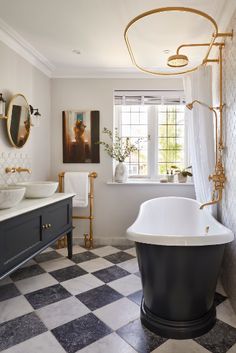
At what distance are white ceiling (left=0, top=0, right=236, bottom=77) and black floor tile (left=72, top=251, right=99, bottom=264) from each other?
7.70 ft

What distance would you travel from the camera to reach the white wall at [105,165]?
3.41m

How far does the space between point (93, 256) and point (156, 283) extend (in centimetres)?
149

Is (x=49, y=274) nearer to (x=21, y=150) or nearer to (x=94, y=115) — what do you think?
(x=21, y=150)

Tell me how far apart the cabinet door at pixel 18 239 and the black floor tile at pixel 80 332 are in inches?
22.3

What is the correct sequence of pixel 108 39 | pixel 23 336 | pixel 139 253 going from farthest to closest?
pixel 108 39
pixel 139 253
pixel 23 336

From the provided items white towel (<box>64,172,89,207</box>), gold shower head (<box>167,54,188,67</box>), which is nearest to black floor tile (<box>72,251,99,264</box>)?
white towel (<box>64,172,89,207</box>)

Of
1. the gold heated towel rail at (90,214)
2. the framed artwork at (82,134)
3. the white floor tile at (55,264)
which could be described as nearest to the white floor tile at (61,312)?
the white floor tile at (55,264)

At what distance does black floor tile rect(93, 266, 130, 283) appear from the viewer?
2.46m

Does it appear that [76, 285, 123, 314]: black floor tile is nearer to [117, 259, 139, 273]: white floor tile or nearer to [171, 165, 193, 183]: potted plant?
[117, 259, 139, 273]: white floor tile

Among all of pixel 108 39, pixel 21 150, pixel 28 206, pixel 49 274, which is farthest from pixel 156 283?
pixel 108 39

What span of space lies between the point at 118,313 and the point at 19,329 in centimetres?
69

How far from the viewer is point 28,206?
6.70 feet

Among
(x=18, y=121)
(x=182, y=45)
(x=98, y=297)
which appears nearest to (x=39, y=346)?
(x=98, y=297)

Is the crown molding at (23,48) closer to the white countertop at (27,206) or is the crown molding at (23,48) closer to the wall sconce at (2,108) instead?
the wall sconce at (2,108)
